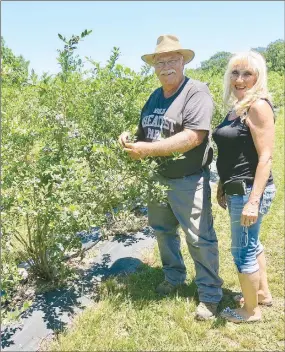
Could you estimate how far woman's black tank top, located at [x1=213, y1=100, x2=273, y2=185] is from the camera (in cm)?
268

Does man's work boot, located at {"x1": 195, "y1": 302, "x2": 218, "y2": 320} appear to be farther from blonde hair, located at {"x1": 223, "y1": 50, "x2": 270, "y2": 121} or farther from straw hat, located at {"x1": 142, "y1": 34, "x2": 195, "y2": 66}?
straw hat, located at {"x1": 142, "y1": 34, "x2": 195, "y2": 66}

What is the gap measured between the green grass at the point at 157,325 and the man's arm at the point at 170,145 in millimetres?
1325

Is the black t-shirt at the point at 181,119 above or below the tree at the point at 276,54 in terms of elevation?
below

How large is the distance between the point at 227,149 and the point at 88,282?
1.83 meters

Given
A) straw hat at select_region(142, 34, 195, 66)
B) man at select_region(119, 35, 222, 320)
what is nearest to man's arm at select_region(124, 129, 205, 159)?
man at select_region(119, 35, 222, 320)

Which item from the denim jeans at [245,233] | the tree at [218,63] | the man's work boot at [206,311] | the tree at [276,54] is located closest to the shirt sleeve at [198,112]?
the tree at [218,63]

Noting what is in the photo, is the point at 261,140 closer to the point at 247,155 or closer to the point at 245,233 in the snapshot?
the point at 247,155

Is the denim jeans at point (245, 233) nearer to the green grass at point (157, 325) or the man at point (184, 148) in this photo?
the man at point (184, 148)

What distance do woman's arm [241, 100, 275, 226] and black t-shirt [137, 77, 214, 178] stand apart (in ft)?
1.10

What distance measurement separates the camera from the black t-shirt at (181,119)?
2721 mm

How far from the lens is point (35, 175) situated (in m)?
2.89

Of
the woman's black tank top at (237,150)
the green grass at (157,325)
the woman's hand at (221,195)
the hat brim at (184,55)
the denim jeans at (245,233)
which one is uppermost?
the hat brim at (184,55)

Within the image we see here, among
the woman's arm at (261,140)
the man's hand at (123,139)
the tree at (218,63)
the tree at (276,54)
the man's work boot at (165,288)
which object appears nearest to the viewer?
the woman's arm at (261,140)

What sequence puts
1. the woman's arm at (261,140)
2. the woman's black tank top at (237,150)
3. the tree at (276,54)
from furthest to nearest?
the tree at (276,54)
the woman's black tank top at (237,150)
the woman's arm at (261,140)
